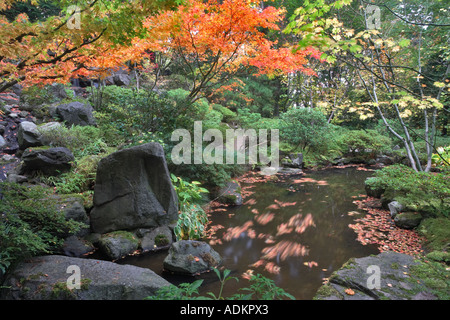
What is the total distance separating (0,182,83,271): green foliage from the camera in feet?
9.96

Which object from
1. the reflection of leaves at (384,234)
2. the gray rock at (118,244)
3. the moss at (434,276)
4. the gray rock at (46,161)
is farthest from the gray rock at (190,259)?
the gray rock at (46,161)

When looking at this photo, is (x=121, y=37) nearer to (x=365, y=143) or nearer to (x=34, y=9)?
(x=365, y=143)

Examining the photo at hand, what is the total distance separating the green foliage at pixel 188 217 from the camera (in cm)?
518

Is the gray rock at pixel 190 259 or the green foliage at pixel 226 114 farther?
the green foliage at pixel 226 114

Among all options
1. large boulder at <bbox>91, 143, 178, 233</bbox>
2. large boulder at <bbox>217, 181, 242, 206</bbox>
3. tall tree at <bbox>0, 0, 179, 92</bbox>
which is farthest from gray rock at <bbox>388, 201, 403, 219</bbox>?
tall tree at <bbox>0, 0, 179, 92</bbox>

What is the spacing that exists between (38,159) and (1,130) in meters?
3.62

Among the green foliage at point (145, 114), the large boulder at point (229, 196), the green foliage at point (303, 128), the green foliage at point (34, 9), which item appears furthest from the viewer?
the green foliage at point (303, 128)

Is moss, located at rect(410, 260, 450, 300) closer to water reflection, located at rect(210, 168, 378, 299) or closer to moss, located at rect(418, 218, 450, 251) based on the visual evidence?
moss, located at rect(418, 218, 450, 251)

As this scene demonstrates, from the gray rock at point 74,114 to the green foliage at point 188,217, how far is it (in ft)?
15.1

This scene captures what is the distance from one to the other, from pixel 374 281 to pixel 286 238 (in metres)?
2.30

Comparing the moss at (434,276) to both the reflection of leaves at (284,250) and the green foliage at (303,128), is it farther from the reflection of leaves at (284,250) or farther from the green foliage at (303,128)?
the green foliage at (303,128)

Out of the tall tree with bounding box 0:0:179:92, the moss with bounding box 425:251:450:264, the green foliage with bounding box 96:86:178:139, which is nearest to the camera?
the tall tree with bounding box 0:0:179:92

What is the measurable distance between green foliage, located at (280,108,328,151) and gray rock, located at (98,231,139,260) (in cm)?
1020

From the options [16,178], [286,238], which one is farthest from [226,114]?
[16,178]
